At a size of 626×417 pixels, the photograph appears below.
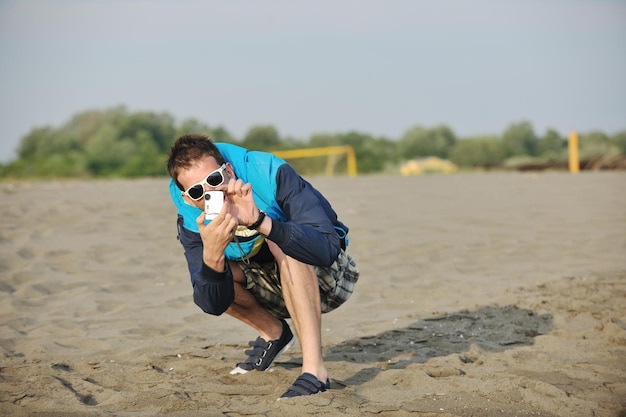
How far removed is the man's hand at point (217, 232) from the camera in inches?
110

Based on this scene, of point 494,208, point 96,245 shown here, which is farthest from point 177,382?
point 494,208

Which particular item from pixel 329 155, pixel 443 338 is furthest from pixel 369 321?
pixel 329 155

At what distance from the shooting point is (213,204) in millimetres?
2812

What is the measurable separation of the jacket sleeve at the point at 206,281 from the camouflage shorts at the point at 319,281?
0.19 m

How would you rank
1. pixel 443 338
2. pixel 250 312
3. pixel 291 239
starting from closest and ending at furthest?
pixel 291 239 < pixel 250 312 < pixel 443 338

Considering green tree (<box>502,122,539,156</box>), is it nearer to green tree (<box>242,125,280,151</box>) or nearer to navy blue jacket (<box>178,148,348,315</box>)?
green tree (<box>242,125,280,151</box>)

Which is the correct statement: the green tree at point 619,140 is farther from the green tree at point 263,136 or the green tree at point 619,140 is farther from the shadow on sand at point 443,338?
the shadow on sand at point 443,338

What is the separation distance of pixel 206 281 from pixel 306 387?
0.57 metres

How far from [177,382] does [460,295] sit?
2570 millimetres

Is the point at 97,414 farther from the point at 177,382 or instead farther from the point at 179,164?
the point at 179,164

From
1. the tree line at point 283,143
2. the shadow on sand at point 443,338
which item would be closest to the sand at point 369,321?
the shadow on sand at point 443,338

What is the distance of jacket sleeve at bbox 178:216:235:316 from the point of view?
3.12 meters

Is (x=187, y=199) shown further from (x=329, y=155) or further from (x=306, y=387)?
(x=329, y=155)

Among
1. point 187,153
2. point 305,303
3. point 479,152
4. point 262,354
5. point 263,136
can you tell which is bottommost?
point 262,354
